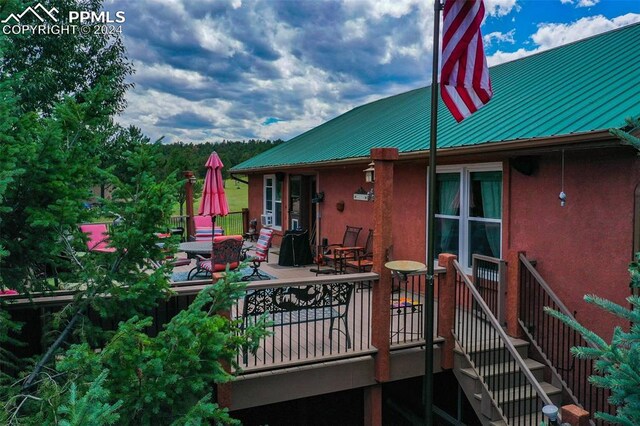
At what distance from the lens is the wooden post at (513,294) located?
6.14m

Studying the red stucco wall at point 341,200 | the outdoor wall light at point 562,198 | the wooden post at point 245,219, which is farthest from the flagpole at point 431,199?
the wooden post at point 245,219

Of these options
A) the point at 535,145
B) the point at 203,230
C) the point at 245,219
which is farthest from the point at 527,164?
the point at 245,219

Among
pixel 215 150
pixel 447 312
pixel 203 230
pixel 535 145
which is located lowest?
pixel 447 312

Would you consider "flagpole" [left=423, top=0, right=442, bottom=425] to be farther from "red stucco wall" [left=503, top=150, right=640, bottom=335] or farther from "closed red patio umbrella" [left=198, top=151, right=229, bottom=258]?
"closed red patio umbrella" [left=198, top=151, right=229, bottom=258]

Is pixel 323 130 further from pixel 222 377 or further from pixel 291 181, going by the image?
pixel 222 377

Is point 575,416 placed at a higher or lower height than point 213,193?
lower

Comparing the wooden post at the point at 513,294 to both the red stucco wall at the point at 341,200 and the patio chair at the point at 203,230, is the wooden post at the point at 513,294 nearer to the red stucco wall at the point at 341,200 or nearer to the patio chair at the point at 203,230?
the red stucco wall at the point at 341,200

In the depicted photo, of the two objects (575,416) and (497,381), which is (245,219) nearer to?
(497,381)

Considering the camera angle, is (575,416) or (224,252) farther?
(224,252)

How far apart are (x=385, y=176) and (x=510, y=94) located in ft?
16.2

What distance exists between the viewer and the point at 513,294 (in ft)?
20.2

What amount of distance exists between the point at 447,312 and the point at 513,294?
1.02m

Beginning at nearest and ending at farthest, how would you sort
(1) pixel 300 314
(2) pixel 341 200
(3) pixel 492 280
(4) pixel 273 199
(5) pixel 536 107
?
(1) pixel 300 314 → (3) pixel 492 280 → (5) pixel 536 107 → (2) pixel 341 200 → (4) pixel 273 199

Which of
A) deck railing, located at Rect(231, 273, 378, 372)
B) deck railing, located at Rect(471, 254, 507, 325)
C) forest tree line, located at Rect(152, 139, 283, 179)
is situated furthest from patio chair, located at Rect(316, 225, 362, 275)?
forest tree line, located at Rect(152, 139, 283, 179)
